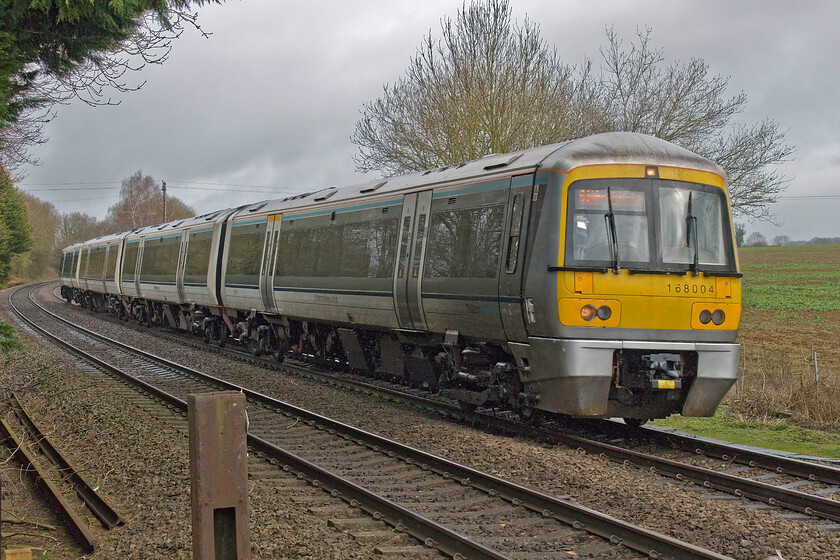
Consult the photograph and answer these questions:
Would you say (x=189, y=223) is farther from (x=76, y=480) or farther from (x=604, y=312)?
(x=604, y=312)

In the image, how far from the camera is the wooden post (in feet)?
12.8

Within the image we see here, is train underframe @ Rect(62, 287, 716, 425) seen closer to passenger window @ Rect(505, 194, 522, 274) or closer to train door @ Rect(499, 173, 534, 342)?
train door @ Rect(499, 173, 534, 342)

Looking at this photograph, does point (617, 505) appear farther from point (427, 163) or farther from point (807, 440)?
point (427, 163)

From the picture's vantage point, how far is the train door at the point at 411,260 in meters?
10.6

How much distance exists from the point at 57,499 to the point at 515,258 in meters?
4.85

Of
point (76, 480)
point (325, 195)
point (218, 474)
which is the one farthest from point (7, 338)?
point (325, 195)

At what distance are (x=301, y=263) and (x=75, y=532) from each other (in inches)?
339

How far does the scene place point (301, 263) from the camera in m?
14.5

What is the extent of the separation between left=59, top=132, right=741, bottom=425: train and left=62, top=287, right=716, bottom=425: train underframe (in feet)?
0.07

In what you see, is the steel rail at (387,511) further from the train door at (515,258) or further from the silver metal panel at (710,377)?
the silver metal panel at (710,377)

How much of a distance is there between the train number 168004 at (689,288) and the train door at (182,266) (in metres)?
15.6

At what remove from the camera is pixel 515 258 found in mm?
8719

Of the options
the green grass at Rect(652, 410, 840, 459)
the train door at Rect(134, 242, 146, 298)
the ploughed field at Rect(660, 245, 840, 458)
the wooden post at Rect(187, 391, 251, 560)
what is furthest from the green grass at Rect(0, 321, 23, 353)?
the train door at Rect(134, 242, 146, 298)

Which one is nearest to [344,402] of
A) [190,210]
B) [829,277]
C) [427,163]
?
[427,163]
